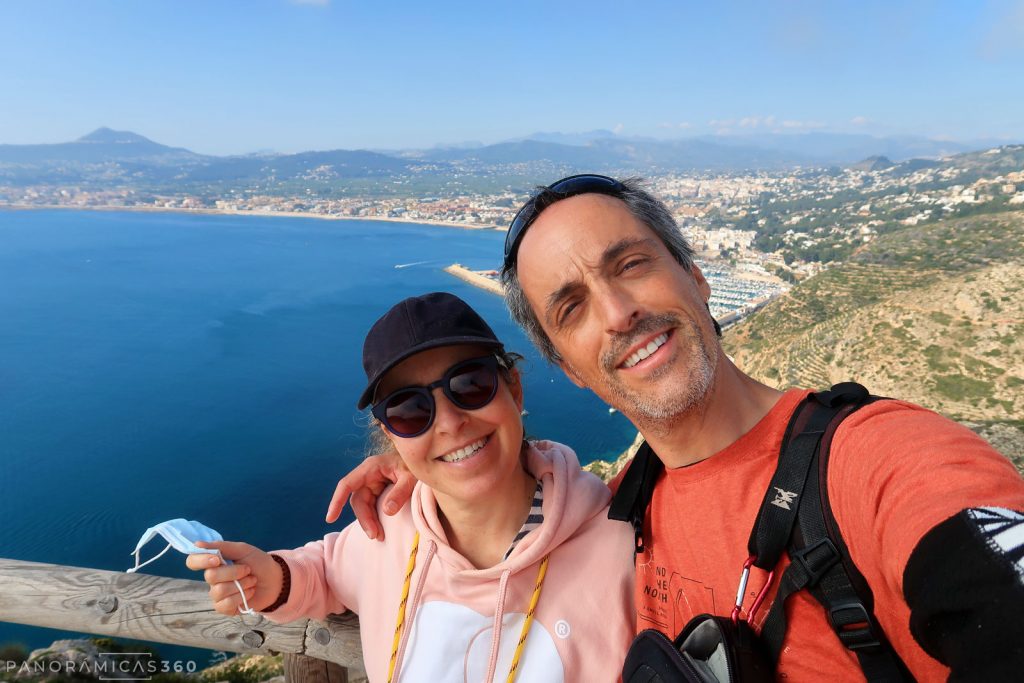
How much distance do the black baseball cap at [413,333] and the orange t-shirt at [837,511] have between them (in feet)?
1.70

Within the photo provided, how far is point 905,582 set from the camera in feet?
2.22

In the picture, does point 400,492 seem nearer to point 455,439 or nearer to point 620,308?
point 455,439

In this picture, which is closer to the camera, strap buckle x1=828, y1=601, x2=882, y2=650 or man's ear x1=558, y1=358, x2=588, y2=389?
strap buckle x1=828, y1=601, x2=882, y2=650

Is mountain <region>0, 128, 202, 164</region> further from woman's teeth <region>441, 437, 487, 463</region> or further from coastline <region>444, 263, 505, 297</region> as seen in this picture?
woman's teeth <region>441, 437, 487, 463</region>

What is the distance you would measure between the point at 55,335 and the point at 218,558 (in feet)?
125

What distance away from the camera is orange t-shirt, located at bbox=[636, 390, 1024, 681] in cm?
71

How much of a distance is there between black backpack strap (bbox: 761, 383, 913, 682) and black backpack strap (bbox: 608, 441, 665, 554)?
32 centimetres

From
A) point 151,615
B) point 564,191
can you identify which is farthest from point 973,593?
point 151,615

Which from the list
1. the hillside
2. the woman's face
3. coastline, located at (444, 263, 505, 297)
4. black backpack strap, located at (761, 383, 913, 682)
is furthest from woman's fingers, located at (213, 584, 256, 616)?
coastline, located at (444, 263, 505, 297)

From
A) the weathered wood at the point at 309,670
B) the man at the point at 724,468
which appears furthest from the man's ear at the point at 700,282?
the weathered wood at the point at 309,670

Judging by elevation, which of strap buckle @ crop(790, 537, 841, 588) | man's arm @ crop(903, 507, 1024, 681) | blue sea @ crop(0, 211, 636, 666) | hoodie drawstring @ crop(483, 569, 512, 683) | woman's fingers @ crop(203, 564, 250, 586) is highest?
man's arm @ crop(903, 507, 1024, 681)

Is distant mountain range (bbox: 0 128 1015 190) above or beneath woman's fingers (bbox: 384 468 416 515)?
above

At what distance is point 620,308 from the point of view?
1167mm

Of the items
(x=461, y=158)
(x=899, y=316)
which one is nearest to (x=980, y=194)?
(x=899, y=316)
